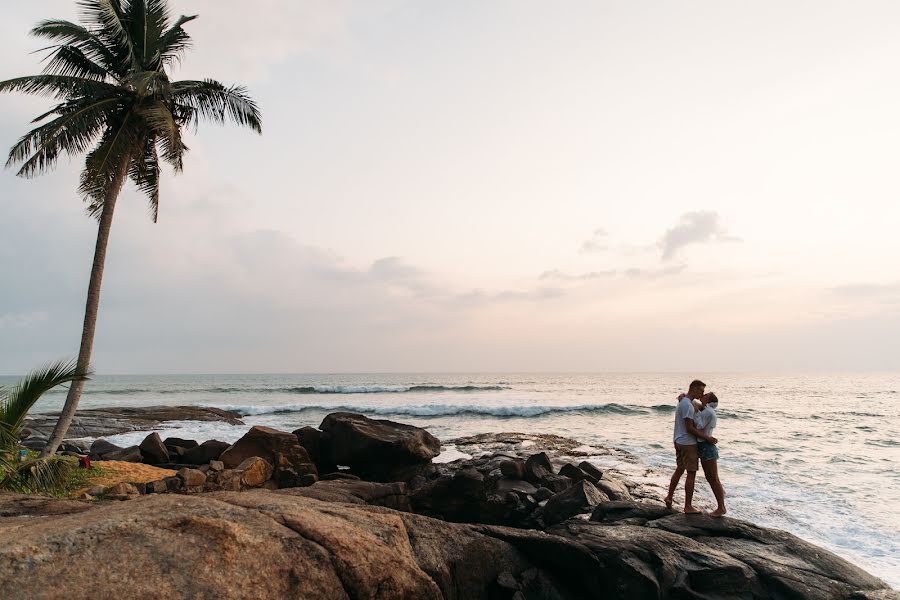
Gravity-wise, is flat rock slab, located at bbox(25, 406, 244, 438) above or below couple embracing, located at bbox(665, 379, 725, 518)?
below

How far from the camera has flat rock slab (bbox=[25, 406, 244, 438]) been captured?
86.5 ft

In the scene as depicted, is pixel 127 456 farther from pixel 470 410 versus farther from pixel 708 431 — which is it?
pixel 470 410

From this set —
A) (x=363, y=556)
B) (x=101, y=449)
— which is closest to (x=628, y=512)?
(x=363, y=556)

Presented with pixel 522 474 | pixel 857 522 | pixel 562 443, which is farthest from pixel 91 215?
pixel 857 522

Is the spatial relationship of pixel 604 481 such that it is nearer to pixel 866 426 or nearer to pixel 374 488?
pixel 374 488

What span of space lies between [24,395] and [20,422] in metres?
0.48

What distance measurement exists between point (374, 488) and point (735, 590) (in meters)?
5.93

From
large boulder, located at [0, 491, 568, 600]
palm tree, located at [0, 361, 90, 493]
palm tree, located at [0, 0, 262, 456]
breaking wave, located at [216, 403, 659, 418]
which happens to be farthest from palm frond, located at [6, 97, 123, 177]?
breaking wave, located at [216, 403, 659, 418]

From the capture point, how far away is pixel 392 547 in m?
5.04

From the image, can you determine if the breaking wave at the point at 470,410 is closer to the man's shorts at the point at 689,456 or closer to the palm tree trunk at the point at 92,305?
the palm tree trunk at the point at 92,305

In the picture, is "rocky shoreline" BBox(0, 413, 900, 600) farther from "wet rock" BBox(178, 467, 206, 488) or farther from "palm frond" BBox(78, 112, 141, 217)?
"palm frond" BBox(78, 112, 141, 217)

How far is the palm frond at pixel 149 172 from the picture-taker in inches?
556

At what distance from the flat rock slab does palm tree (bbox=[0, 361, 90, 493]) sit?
17.3 metres

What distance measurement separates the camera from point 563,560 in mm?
6152
